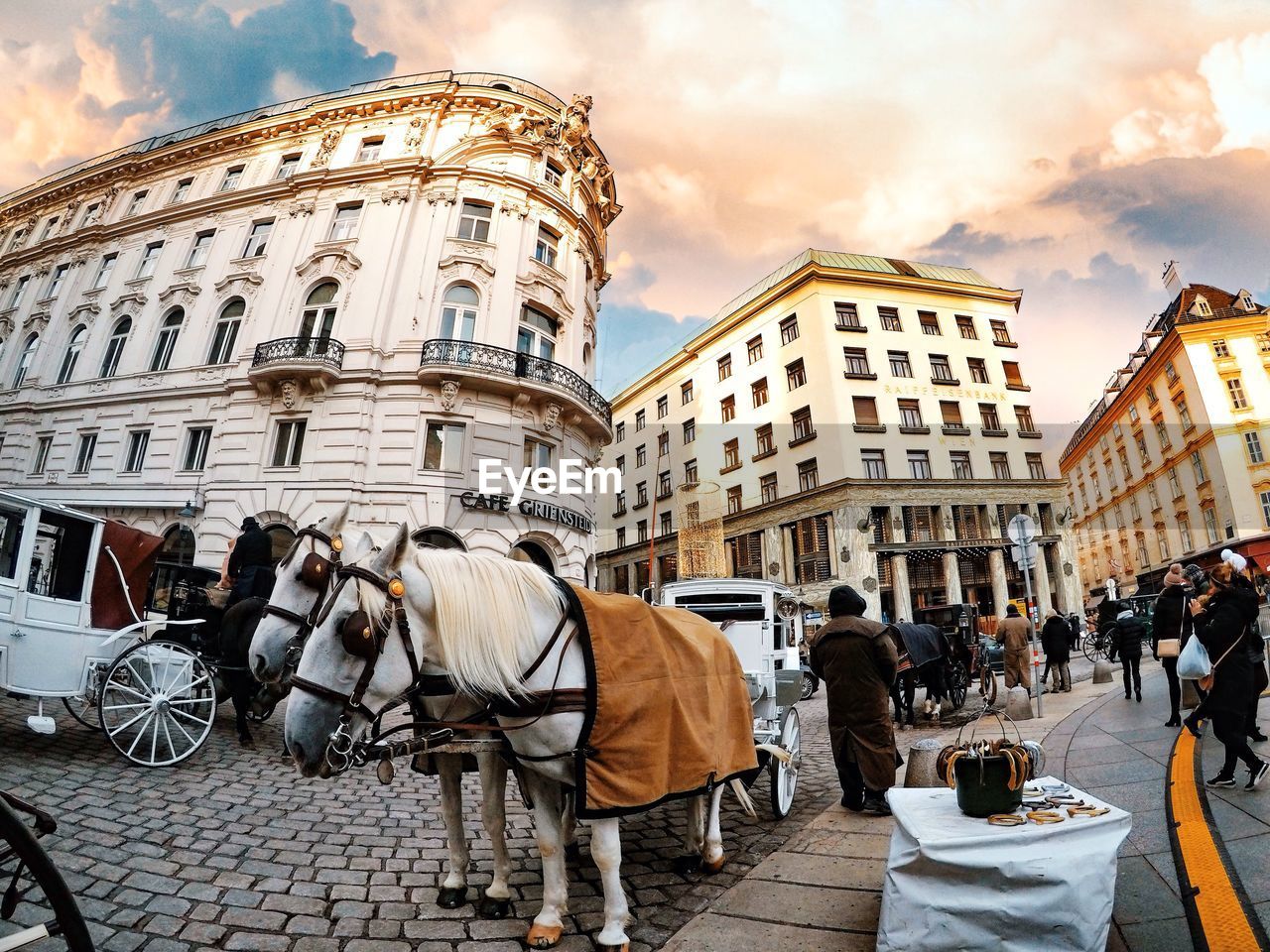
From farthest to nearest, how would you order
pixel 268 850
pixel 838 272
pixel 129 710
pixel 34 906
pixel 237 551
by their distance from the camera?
pixel 838 272, pixel 237 551, pixel 129 710, pixel 268 850, pixel 34 906

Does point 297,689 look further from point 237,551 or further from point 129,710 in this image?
point 129,710

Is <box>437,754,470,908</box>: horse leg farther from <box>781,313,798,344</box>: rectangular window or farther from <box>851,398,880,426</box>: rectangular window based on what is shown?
<box>781,313,798,344</box>: rectangular window

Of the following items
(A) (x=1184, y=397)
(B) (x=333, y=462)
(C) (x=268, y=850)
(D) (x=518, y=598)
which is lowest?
(C) (x=268, y=850)

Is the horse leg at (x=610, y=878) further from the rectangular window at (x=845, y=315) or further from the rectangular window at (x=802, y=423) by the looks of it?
the rectangular window at (x=845, y=315)

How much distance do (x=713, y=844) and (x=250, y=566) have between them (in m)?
5.97

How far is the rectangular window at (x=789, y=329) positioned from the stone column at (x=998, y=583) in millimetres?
15558

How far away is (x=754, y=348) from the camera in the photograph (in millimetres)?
35812

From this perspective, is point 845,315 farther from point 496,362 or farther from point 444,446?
point 444,446

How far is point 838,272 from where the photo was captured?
32531mm

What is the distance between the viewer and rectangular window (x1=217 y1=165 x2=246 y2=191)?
23.7 metres

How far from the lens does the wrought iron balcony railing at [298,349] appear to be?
1809cm

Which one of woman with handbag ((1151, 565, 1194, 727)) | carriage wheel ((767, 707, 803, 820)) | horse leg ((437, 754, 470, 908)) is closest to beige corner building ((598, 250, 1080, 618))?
woman with handbag ((1151, 565, 1194, 727))

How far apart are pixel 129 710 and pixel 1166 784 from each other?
9.78 m

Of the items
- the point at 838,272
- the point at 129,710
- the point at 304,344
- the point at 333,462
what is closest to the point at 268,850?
the point at 129,710
